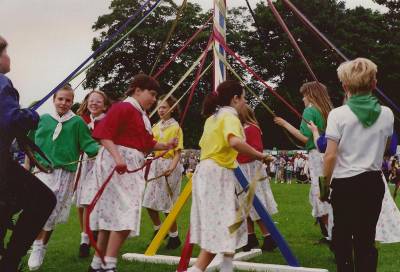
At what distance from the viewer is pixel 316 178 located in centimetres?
596

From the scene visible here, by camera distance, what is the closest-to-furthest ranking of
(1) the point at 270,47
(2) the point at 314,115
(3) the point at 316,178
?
(2) the point at 314,115 < (3) the point at 316,178 < (1) the point at 270,47

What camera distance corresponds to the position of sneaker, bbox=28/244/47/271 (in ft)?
16.9

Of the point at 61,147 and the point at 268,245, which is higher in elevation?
the point at 61,147

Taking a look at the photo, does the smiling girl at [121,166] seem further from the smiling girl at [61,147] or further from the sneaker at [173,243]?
the sneaker at [173,243]

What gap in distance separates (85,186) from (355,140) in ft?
10.1

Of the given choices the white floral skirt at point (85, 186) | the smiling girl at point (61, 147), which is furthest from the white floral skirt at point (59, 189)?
the white floral skirt at point (85, 186)

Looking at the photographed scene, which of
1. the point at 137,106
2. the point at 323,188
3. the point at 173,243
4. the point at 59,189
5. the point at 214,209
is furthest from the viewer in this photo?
the point at 173,243

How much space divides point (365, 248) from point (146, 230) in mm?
4764

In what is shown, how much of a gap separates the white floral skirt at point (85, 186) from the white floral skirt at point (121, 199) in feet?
0.67

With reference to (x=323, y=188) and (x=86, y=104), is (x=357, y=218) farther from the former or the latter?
(x=86, y=104)

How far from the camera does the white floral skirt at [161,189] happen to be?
6.56m

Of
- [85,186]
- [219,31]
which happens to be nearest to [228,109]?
[219,31]

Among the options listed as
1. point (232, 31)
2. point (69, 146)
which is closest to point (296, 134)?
point (69, 146)

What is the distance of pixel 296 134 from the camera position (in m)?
5.14
